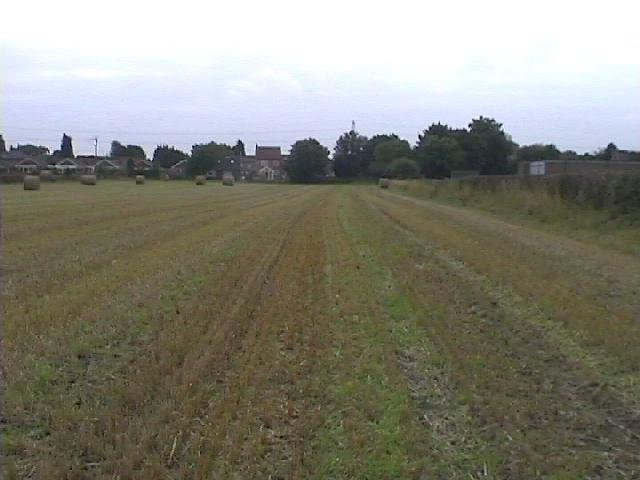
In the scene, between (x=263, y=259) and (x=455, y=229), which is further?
(x=455, y=229)

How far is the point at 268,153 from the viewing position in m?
188

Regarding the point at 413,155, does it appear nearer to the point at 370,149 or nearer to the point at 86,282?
the point at 370,149

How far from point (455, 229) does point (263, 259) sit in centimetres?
945

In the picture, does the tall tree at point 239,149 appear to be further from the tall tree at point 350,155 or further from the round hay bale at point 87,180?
the round hay bale at point 87,180

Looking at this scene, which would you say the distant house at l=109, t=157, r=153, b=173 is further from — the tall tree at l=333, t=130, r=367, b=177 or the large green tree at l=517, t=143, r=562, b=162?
the large green tree at l=517, t=143, r=562, b=162

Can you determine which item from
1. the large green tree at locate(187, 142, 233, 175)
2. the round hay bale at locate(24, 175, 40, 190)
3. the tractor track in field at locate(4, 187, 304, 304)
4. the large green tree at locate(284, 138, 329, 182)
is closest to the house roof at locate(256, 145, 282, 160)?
the large green tree at locate(187, 142, 233, 175)

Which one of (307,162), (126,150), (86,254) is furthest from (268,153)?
(86,254)

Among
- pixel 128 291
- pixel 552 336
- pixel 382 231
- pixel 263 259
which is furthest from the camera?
pixel 382 231

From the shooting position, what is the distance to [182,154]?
151 meters

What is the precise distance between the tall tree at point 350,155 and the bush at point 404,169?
69.3ft

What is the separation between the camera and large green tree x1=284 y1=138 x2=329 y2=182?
372 feet

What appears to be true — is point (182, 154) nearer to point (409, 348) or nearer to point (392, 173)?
point (392, 173)

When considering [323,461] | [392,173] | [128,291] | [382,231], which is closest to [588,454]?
[323,461]

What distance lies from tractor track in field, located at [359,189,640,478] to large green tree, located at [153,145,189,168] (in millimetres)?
142907
